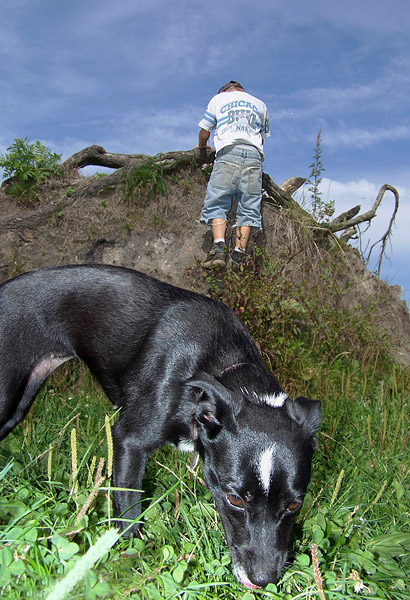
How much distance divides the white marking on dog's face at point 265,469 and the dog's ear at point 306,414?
1.05 ft

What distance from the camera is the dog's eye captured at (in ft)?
7.95

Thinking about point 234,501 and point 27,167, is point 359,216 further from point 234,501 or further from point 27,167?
point 234,501

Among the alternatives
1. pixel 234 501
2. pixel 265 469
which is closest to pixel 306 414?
pixel 265 469

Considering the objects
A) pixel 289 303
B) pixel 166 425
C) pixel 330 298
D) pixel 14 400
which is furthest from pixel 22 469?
pixel 330 298

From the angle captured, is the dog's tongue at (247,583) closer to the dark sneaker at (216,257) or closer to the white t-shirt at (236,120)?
the dark sneaker at (216,257)

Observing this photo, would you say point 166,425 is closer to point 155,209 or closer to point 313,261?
point 155,209

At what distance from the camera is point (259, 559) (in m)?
2.31

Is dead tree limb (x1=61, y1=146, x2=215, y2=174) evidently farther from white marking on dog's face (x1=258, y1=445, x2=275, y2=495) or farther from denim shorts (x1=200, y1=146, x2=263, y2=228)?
white marking on dog's face (x1=258, y1=445, x2=275, y2=495)

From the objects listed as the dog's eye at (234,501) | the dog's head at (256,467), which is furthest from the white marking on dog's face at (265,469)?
the dog's eye at (234,501)

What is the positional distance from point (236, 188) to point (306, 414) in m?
4.81

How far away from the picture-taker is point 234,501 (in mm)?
2443

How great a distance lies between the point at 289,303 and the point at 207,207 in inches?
69.3

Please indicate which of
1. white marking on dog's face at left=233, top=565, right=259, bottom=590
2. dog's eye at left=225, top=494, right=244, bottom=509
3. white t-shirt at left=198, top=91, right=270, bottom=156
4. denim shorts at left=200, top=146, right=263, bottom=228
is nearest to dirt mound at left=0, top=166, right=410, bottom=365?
denim shorts at left=200, top=146, right=263, bottom=228

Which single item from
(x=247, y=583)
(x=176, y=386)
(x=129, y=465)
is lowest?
(x=247, y=583)
